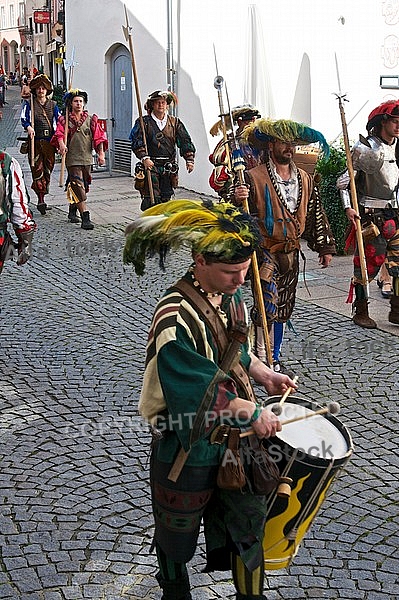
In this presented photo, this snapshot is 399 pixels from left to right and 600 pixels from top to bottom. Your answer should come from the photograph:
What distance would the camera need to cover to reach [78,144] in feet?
39.0

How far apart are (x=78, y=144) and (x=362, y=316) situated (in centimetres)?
569

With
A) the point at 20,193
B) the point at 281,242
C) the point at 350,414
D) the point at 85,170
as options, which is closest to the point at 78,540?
the point at 350,414

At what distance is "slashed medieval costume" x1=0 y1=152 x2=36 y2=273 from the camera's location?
650 cm

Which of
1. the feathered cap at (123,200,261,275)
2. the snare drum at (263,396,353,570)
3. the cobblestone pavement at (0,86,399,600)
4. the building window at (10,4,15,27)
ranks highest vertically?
the building window at (10,4,15,27)

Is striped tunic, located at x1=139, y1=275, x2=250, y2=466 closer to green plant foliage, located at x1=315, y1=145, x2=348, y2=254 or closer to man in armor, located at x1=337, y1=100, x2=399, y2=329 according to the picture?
man in armor, located at x1=337, y1=100, x2=399, y2=329

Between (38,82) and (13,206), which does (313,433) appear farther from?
(38,82)

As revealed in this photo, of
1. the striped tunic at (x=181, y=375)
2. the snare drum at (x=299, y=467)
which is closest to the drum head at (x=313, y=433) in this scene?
the snare drum at (x=299, y=467)

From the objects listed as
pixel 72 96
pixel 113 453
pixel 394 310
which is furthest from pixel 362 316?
pixel 72 96

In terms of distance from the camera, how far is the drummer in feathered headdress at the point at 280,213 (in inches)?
231

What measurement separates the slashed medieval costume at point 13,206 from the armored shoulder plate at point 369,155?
2.69 m

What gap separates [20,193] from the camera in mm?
6582

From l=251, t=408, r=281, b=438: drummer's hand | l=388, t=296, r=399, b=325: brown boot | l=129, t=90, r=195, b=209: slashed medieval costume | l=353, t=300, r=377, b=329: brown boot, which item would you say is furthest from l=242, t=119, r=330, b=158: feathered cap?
l=129, t=90, r=195, b=209: slashed medieval costume

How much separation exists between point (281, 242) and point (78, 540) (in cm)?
259

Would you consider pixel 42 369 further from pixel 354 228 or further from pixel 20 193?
pixel 354 228
